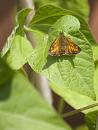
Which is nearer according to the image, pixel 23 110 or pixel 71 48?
pixel 23 110

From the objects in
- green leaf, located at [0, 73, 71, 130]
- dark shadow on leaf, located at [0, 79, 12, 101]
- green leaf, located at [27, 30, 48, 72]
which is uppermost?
dark shadow on leaf, located at [0, 79, 12, 101]

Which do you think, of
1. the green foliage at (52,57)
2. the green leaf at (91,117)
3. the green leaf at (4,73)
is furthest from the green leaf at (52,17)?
the green leaf at (4,73)

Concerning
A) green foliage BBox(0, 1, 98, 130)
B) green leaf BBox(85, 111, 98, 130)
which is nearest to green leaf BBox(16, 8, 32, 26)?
green foliage BBox(0, 1, 98, 130)

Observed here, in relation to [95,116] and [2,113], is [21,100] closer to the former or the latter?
[2,113]

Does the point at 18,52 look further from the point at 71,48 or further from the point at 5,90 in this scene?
the point at 5,90

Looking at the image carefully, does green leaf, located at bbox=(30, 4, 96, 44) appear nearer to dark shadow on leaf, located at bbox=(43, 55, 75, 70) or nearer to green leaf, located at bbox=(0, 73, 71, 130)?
dark shadow on leaf, located at bbox=(43, 55, 75, 70)

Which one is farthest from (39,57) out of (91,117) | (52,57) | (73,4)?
(73,4)

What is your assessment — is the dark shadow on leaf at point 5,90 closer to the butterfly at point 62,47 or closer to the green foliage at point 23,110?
the green foliage at point 23,110
